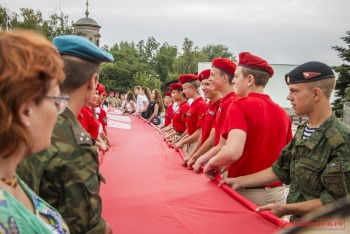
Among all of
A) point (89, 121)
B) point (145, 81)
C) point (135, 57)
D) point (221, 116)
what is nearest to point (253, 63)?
point (221, 116)

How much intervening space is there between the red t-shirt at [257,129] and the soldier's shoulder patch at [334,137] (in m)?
0.79

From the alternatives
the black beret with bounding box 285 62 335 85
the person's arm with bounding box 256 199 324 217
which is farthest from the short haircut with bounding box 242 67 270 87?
the person's arm with bounding box 256 199 324 217

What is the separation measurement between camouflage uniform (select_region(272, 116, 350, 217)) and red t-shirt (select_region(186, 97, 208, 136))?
3.19 meters

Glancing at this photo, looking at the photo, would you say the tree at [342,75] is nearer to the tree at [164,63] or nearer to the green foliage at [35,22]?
the green foliage at [35,22]

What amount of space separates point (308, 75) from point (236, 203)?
1021mm

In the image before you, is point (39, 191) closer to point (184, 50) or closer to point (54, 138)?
point (54, 138)

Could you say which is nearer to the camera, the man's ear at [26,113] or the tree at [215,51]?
the man's ear at [26,113]

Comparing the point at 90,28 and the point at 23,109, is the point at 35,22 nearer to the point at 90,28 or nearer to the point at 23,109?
the point at 23,109

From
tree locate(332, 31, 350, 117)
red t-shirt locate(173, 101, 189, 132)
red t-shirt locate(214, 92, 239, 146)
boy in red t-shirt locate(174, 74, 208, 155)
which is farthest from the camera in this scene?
tree locate(332, 31, 350, 117)

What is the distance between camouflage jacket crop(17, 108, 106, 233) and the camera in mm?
1744

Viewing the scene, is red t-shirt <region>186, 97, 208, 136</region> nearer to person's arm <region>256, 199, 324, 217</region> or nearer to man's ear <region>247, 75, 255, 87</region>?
man's ear <region>247, 75, 255, 87</region>

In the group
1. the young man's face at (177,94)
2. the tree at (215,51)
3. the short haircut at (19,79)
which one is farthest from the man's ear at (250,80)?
the tree at (215,51)

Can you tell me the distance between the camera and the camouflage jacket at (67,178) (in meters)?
1.74

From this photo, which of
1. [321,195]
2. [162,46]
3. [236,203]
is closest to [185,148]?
[236,203]
